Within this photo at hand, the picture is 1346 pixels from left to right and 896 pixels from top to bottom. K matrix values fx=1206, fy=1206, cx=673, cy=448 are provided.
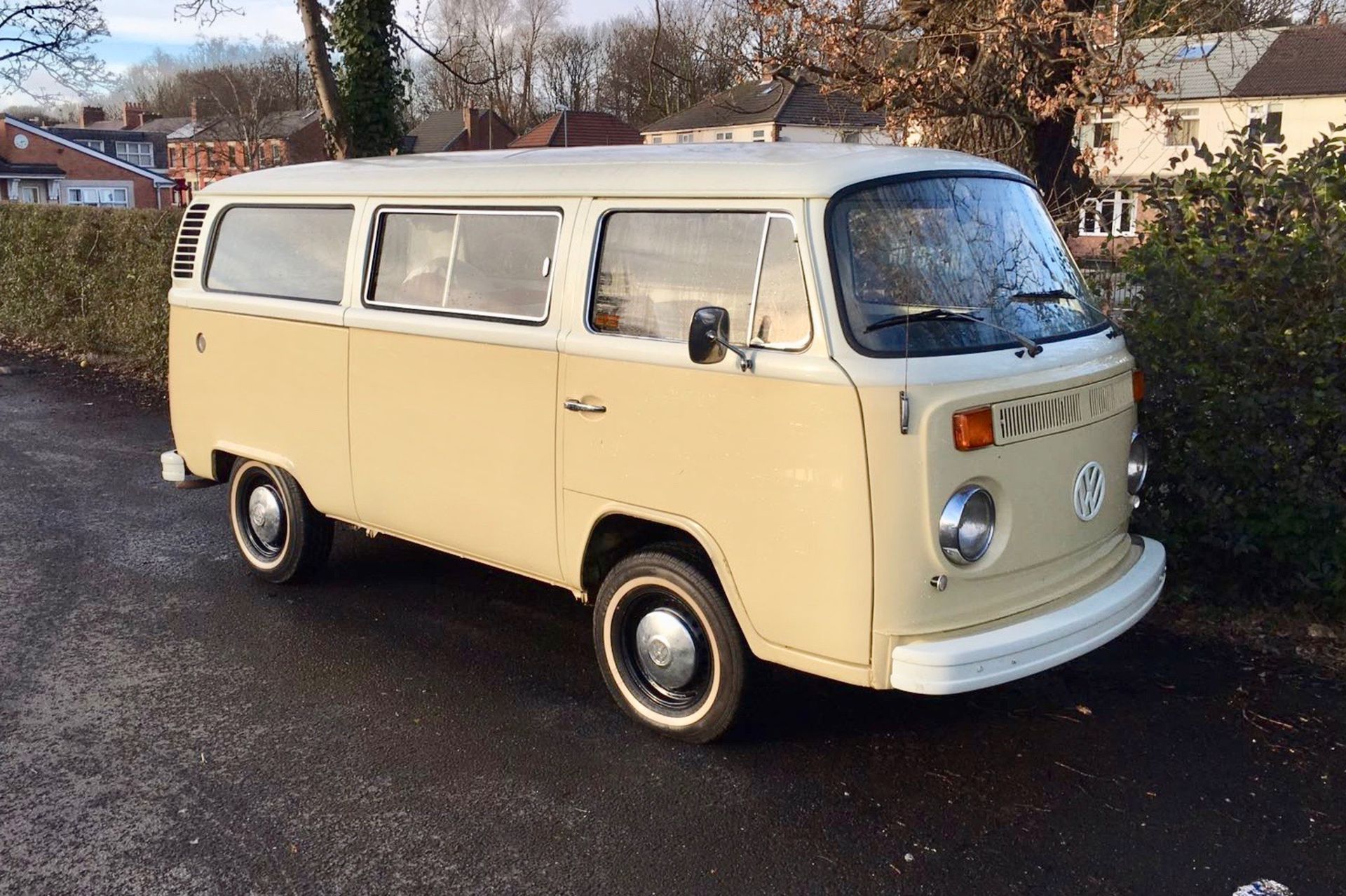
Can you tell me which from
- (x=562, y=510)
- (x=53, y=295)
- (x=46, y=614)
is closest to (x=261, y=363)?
(x=46, y=614)

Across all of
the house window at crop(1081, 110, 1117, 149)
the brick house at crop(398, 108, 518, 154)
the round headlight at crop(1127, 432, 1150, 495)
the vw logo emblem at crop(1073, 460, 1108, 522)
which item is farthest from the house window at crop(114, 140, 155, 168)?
the vw logo emblem at crop(1073, 460, 1108, 522)

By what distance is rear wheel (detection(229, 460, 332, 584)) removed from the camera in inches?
245

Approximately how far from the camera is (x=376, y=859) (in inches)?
150

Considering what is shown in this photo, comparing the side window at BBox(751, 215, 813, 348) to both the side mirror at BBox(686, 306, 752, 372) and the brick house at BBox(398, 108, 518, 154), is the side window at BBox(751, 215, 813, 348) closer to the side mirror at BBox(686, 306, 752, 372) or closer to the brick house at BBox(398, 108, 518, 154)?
the side mirror at BBox(686, 306, 752, 372)

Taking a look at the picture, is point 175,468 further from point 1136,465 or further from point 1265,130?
point 1265,130

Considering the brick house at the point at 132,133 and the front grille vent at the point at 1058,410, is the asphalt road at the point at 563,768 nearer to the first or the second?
the front grille vent at the point at 1058,410

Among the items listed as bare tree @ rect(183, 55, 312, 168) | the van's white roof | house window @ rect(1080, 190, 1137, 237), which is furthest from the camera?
bare tree @ rect(183, 55, 312, 168)

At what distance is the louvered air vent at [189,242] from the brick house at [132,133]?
83813 millimetres

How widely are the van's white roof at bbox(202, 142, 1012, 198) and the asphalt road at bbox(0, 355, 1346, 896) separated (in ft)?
6.75

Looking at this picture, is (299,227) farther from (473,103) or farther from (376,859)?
(473,103)

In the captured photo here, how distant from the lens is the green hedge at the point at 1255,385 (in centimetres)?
529

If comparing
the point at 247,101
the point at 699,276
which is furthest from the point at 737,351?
the point at 247,101

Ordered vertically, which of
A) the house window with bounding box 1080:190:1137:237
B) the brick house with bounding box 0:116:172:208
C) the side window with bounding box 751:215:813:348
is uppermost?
the brick house with bounding box 0:116:172:208

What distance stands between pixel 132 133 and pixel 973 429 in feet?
334
